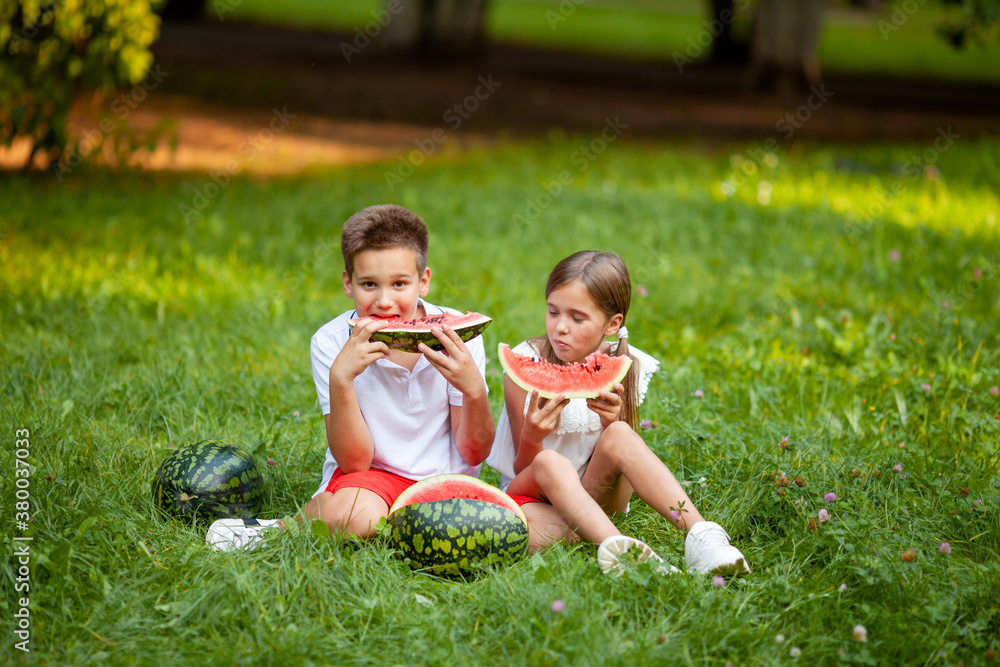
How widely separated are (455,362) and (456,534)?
25.4 inches

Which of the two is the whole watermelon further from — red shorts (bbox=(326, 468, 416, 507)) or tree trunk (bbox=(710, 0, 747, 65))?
tree trunk (bbox=(710, 0, 747, 65))

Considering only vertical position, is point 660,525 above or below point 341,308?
above

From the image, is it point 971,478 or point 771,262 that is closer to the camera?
point 971,478

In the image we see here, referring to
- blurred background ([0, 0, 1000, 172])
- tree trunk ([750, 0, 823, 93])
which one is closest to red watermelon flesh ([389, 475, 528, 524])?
blurred background ([0, 0, 1000, 172])

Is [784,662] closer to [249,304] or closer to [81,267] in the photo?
[249,304]

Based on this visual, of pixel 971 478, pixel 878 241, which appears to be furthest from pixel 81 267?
pixel 878 241

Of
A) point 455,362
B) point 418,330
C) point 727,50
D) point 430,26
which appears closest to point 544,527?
point 455,362

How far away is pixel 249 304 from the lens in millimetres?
6211

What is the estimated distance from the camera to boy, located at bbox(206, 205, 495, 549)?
10.9 ft

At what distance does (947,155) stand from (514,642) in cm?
1106

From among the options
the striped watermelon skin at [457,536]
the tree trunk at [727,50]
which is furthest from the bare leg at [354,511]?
the tree trunk at [727,50]

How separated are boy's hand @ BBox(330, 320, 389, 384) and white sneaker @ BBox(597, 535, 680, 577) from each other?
111cm

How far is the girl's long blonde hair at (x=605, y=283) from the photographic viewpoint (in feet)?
11.4

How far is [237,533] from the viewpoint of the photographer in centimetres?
338
